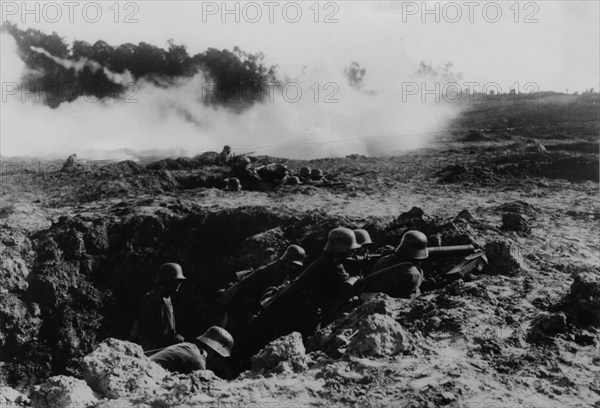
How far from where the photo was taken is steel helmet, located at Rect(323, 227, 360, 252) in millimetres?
5305

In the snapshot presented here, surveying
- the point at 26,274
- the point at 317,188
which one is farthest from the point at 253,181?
the point at 26,274

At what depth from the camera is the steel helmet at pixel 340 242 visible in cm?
530

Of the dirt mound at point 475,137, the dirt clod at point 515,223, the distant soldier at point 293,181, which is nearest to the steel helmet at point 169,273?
the dirt clod at point 515,223

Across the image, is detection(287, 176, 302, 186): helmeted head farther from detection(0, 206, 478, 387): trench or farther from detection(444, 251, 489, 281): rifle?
detection(444, 251, 489, 281): rifle

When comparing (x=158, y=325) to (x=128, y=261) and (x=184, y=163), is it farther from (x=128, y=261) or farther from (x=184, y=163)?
(x=184, y=163)

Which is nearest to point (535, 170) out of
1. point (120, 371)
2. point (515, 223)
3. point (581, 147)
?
point (581, 147)

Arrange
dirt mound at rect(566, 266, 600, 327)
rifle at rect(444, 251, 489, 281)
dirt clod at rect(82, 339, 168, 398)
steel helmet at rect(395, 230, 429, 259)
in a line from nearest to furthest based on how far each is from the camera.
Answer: dirt clod at rect(82, 339, 168, 398) → dirt mound at rect(566, 266, 600, 327) → steel helmet at rect(395, 230, 429, 259) → rifle at rect(444, 251, 489, 281)

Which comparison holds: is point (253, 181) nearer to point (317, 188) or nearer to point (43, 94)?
point (317, 188)

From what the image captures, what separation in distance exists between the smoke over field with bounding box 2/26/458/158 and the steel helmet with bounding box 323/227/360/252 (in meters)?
14.7

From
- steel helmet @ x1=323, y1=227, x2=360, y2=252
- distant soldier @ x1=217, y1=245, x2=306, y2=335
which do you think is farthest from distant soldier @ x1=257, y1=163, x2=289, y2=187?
steel helmet @ x1=323, y1=227, x2=360, y2=252

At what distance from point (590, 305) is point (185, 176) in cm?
1080

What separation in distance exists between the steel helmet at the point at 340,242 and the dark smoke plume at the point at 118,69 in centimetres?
2088

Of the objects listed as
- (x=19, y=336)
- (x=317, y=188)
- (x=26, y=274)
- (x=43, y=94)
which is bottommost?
(x=19, y=336)

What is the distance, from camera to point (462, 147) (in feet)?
59.5
